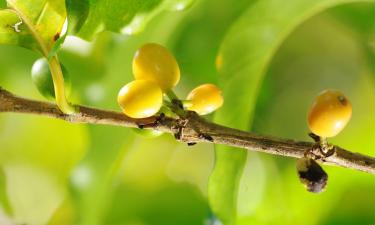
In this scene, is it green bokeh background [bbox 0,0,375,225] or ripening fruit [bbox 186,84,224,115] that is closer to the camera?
ripening fruit [bbox 186,84,224,115]

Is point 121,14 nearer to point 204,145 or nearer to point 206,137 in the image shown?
point 206,137

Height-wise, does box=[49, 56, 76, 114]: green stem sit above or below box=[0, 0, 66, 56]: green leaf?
below

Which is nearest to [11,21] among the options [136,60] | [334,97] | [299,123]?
[136,60]

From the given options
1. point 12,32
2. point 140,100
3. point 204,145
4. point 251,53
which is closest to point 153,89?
point 140,100

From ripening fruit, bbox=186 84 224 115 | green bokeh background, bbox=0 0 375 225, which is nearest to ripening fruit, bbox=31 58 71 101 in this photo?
ripening fruit, bbox=186 84 224 115

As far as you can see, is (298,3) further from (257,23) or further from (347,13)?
(347,13)

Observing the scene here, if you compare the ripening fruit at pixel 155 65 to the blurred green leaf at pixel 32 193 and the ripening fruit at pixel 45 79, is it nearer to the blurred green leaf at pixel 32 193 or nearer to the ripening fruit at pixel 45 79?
the ripening fruit at pixel 45 79

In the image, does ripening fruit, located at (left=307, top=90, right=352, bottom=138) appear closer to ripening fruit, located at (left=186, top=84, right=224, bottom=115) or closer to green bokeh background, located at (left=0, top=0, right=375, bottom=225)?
ripening fruit, located at (left=186, top=84, right=224, bottom=115)

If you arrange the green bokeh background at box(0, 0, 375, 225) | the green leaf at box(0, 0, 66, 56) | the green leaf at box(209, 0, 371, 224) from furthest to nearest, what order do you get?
the green bokeh background at box(0, 0, 375, 225) → the green leaf at box(209, 0, 371, 224) → the green leaf at box(0, 0, 66, 56)
